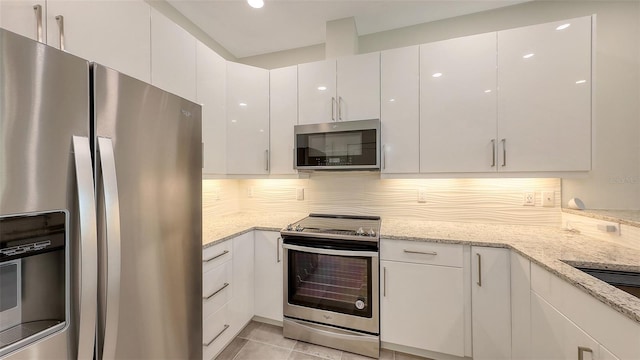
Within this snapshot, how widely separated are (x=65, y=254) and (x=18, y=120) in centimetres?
40

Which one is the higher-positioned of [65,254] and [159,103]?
[159,103]

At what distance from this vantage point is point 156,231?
1026mm

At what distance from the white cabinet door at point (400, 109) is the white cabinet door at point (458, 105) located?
0.17 feet

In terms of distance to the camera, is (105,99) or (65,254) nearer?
(65,254)

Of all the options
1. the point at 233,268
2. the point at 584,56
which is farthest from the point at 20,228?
the point at 584,56

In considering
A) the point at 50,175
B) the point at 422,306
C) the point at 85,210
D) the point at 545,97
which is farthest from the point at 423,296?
the point at 50,175

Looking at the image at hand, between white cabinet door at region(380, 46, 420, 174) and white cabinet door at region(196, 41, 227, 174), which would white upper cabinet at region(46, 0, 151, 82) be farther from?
white cabinet door at region(380, 46, 420, 174)

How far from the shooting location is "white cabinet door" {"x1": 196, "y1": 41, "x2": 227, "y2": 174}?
1.81 metres

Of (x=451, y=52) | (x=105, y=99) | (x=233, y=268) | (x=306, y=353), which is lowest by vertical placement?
(x=306, y=353)

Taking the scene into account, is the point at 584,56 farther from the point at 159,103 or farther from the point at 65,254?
the point at 65,254

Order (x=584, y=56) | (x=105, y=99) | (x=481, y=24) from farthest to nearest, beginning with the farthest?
(x=481, y=24)
(x=584, y=56)
(x=105, y=99)

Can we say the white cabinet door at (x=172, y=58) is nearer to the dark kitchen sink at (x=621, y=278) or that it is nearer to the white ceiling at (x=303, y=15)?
the white ceiling at (x=303, y=15)

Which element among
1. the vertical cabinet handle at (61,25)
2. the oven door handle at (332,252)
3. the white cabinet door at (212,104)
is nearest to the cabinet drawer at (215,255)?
the oven door handle at (332,252)

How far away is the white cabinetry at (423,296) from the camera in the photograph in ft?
5.13
